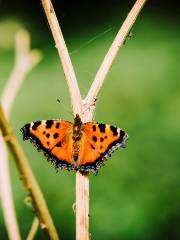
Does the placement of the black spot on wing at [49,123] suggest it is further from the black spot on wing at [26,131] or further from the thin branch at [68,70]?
the thin branch at [68,70]

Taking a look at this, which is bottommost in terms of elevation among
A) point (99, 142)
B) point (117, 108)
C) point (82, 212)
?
point (82, 212)

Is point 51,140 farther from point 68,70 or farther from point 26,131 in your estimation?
point 68,70

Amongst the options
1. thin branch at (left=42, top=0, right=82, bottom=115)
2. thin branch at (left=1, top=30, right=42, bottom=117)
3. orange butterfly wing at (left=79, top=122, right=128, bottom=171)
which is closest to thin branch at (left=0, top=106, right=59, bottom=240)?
thin branch at (left=1, top=30, right=42, bottom=117)

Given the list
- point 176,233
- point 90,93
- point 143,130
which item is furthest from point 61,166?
point 143,130


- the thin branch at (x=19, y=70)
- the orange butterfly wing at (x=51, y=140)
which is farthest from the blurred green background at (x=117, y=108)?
the thin branch at (x=19, y=70)

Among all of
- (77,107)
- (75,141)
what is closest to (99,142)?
(75,141)

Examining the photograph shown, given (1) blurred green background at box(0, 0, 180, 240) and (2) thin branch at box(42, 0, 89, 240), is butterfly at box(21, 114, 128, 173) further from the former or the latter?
(1) blurred green background at box(0, 0, 180, 240)
